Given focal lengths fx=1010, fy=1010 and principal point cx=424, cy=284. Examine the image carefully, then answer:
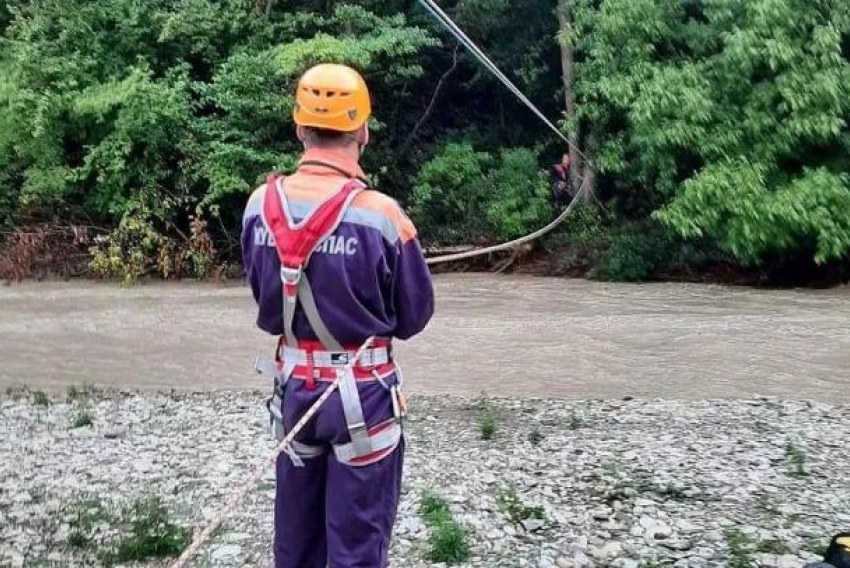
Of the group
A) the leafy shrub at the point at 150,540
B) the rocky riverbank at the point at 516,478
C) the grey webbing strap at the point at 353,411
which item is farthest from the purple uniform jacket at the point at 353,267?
the leafy shrub at the point at 150,540

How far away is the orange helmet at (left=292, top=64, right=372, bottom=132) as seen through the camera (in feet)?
9.29

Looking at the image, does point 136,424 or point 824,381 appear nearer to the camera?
point 136,424

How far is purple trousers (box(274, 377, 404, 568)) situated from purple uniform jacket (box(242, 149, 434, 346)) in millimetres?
191

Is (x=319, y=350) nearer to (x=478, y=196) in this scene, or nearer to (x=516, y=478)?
(x=516, y=478)

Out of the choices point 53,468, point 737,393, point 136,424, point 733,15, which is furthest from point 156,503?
point 733,15

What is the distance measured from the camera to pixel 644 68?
12.8 meters

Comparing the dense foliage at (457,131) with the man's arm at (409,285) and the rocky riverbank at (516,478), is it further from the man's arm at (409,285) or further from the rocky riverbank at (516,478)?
the man's arm at (409,285)

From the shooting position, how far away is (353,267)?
280 cm

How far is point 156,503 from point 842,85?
9566 mm

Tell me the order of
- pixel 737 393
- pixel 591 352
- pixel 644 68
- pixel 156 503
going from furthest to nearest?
pixel 644 68 < pixel 591 352 < pixel 737 393 < pixel 156 503

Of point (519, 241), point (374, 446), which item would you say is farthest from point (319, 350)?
point (519, 241)

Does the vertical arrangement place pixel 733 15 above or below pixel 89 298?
above

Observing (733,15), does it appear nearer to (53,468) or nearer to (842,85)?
(842,85)

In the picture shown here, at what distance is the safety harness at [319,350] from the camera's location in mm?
2791
